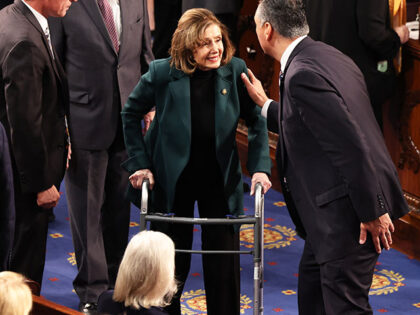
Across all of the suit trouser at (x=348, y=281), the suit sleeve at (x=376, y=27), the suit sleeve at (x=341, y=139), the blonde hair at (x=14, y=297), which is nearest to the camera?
the blonde hair at (x=14, y=297)

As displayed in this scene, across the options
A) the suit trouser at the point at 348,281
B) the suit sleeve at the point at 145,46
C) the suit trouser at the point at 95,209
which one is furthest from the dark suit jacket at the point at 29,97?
the suit trouser at the point at 348,281

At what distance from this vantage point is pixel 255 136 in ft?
13.8

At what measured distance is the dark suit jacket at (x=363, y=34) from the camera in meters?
5.29

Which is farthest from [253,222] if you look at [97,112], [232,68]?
[97,112]

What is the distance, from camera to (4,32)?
4051 mm

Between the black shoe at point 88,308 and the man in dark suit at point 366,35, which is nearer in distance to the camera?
the black shoe at point 88,308

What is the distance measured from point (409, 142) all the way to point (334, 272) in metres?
2.33

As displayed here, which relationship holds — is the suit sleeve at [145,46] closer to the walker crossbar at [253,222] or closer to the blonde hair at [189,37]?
the blonde hair at [189,37]

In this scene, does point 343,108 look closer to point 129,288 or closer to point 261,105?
point 261,105

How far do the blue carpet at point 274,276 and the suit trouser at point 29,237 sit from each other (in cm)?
71

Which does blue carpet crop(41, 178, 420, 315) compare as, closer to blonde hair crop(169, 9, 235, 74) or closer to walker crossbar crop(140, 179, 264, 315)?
walker crossbar crop(140, 179, 264, 315)

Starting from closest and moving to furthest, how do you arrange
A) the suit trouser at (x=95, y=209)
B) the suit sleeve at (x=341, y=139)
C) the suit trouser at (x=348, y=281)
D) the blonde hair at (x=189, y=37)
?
the suit sleeve at (x=341, y=139) < the suit trouser at (x=348, y=281) < the blonde hair at (x=189, y=37) < the suit trouser at (x=95, y=209)

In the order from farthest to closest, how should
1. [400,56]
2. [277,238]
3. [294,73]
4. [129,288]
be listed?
[277,238], [400,56], [294,73], [129,288]

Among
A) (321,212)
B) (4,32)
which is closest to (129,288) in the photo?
(321,212)
